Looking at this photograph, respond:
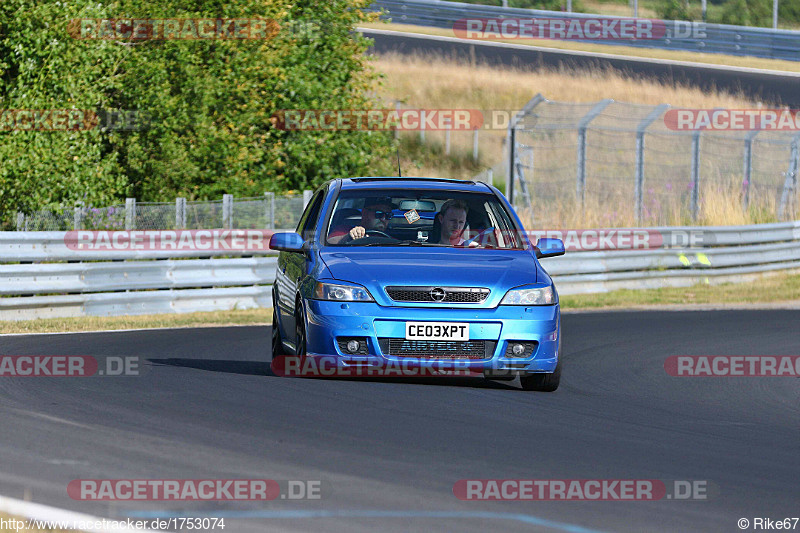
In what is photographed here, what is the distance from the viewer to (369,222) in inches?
426

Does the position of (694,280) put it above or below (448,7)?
below

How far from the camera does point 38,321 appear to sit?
15945 mm

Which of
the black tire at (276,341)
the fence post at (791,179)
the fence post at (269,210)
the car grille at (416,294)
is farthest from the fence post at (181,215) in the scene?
the fence post at (791,179)

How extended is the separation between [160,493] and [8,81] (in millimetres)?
18746

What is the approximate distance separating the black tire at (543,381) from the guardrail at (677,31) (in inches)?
1400

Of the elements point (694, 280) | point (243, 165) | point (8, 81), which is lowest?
point (694, 280)

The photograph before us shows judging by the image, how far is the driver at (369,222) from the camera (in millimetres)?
10711

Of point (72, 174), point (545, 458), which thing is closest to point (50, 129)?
point (72, 174)

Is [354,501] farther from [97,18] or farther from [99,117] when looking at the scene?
[99,117]

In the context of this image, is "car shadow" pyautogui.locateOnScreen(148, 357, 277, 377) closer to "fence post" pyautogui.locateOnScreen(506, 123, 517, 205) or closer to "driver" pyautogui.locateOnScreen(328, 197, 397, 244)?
"driver" pyautogui.locateOnScreen(328, 197, 397, 244)

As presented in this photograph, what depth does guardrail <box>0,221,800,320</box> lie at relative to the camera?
639 inches

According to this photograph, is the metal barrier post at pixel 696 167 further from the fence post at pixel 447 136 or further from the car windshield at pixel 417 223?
the car windshield at pixel 417 223

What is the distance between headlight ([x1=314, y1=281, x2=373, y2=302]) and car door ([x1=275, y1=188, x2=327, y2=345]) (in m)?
0.45

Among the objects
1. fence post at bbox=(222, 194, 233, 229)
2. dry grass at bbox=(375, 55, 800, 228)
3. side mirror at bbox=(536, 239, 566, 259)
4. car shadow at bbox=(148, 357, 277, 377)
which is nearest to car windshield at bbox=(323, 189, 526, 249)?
side mirror at bbox=(536, 239, 566, 259)
